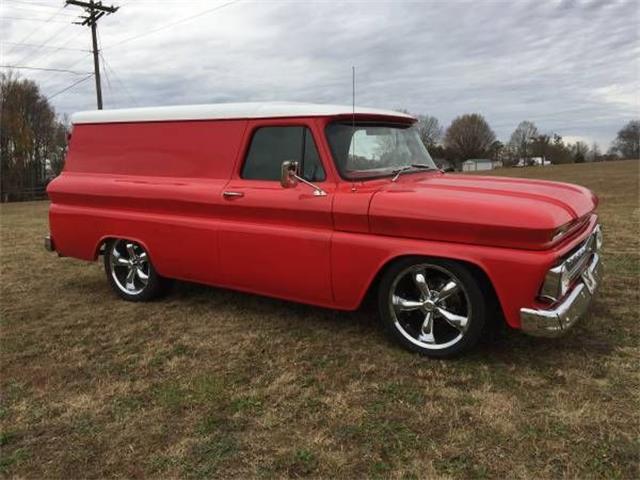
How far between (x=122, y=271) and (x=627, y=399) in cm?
471

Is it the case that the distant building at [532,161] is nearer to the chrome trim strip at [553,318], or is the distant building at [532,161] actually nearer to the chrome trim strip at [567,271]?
the chrome trim strip at [567,271]

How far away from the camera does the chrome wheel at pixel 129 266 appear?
5.81 m

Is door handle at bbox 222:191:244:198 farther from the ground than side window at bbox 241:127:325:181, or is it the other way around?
side window at bbox 241:127:325:181

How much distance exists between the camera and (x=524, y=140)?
8806 cm

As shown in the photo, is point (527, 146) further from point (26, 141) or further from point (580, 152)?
point (26, 141)

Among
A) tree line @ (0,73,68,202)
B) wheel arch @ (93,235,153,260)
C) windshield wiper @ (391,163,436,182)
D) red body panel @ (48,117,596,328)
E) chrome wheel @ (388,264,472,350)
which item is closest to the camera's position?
red body panel @ (48,117,596,328)

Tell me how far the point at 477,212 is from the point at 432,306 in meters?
0.76

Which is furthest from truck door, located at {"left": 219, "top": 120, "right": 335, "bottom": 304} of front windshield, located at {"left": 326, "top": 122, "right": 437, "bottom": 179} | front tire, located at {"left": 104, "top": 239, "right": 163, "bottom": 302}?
front tire, located at {"left": 104, "top": 239, "right": 163, "bottom": 302}

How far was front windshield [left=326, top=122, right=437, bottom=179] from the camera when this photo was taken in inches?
175

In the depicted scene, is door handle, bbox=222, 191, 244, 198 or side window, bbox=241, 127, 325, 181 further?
door handle, bbox=222, 191, 244, 198

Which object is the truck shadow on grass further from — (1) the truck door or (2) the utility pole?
(2) the utility pole

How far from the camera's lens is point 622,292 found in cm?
546

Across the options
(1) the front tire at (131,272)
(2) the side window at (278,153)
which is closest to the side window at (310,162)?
(2) the side window at (278,153)

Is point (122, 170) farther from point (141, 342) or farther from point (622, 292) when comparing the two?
point (622, 292)
